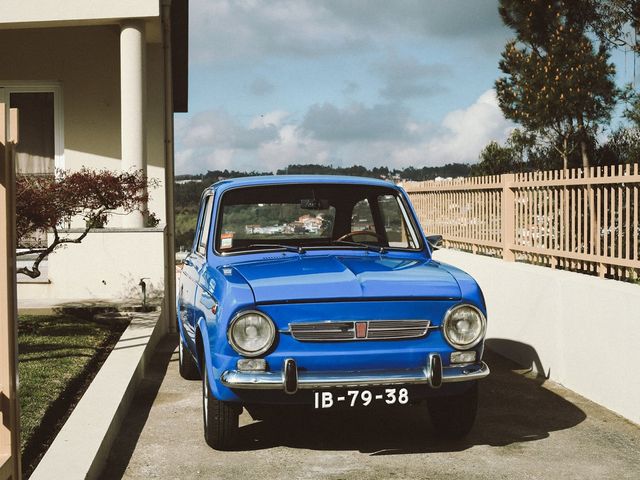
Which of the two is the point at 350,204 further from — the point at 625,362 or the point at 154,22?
the point at 154,22

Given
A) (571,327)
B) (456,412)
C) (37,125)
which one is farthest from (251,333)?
(37,125)

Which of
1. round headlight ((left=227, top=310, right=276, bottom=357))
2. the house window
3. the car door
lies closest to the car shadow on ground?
round headlight ((left=227, top=310, right=276, bottom=357))

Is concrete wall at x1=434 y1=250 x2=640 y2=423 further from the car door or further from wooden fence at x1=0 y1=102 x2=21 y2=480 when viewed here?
wooden fence at x1=0 y1=102 x2=21 y2=480

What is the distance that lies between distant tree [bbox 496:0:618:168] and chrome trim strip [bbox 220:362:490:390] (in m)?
25.3

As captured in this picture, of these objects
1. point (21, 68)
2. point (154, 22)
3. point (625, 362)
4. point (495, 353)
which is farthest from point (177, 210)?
point (625, 362)

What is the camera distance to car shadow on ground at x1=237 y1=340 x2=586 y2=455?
232 inches

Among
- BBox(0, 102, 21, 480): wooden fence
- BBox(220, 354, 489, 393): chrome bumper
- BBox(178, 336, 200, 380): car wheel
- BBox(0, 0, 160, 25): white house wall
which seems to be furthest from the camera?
BBox(0, 0, 160, 25): white house wall

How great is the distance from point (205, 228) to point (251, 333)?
2.01 m

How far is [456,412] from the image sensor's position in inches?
229

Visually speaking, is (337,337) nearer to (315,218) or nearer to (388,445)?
(388,445)

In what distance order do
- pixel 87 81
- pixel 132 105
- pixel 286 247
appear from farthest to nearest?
Result: pixel 87 81
pixel 132 105
pixel 286 247

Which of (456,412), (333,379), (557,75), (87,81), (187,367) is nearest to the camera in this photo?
(333,379)

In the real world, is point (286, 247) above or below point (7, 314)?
above

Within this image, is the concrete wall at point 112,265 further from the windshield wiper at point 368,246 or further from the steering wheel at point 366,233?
the windshield wiper at point 368,246
